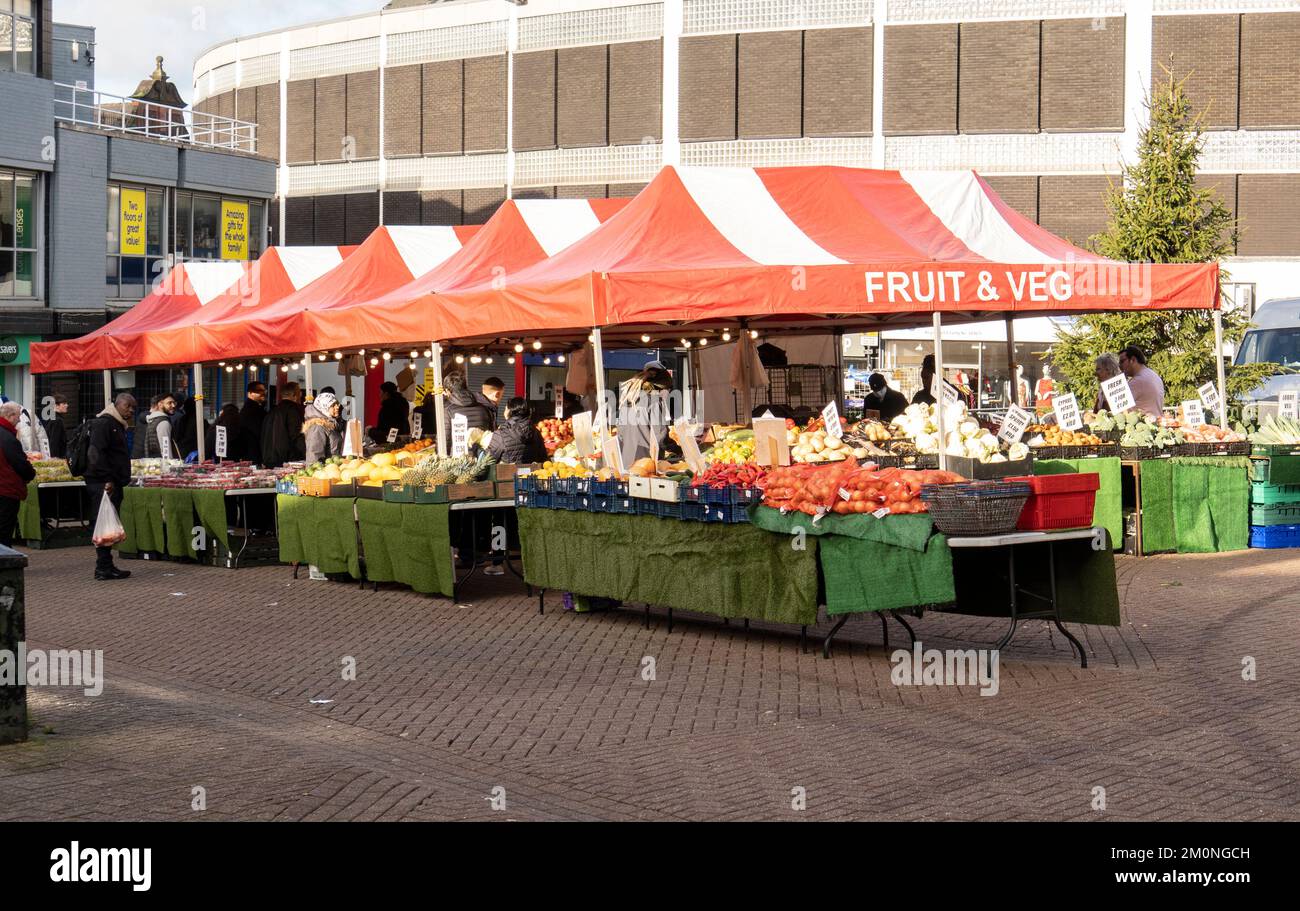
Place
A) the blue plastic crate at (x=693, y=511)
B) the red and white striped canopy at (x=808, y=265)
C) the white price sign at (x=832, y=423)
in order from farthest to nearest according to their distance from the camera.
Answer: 1. the white price sign at (x=832, y=423)
2. the red and white striped canopy at (x=808, y=265)
3. the blue plastic crate at (x=693, y=511)

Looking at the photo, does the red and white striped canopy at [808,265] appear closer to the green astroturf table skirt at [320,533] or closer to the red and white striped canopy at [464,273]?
the red and white striped canopy at [464,273]

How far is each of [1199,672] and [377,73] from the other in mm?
43648

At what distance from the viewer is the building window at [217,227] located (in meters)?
38.0

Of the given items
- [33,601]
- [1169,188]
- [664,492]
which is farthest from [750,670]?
[1169,188]

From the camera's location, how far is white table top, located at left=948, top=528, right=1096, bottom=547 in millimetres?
10023

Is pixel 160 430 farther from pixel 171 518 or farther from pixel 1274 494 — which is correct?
pixel 1274 494

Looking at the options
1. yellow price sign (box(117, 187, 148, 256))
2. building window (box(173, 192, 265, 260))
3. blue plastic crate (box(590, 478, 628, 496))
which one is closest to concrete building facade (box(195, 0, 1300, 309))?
building window (box(173, 192, 265, 260))

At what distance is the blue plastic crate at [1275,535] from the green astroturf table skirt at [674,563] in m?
8.35

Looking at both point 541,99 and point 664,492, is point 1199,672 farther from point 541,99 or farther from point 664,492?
point 541,99

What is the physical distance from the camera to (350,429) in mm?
17875

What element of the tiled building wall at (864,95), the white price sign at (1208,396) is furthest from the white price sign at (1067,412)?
the tiled building wall at (864,95)

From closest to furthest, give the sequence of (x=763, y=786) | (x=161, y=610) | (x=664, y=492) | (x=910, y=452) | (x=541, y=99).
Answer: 1. (x=763, y=786)
2. (x=664, y=492)
3. (x=910, y=452)
4. (x=161, y=610)
5. (x=541, y=99)

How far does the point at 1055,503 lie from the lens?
10414 mm

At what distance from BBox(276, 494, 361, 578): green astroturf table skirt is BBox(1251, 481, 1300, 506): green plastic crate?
33.3ft
